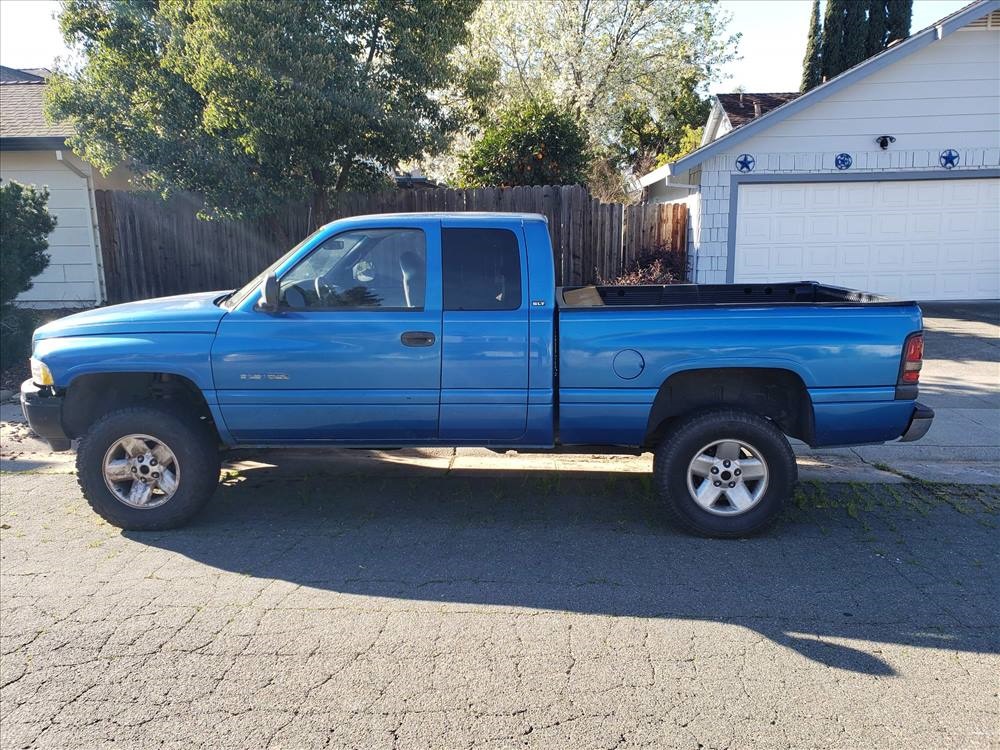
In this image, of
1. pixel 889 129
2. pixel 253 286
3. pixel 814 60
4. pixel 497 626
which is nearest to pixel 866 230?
Answer: pixel 889 129

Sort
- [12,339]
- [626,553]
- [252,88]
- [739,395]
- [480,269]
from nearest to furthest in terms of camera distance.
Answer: [626,553] → [480,269] → [739,395] → [252,88] → [12,339]

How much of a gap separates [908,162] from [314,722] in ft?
43.0

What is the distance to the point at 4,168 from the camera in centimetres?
1362

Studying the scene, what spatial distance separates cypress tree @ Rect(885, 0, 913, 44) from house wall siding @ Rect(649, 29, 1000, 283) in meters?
9.63

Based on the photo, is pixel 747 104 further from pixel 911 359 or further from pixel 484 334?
pixel 484 334

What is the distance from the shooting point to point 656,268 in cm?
1312

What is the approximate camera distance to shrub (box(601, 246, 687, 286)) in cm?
1309

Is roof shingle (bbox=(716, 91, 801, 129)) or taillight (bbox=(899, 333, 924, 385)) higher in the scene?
roof shingle (bbox=(716, 91, 801, 129))

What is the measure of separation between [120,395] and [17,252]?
511 centimetres

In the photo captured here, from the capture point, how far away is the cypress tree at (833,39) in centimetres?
2066

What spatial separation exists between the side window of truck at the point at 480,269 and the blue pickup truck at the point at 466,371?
1 centimetres

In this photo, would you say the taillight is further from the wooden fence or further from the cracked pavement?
the wooden fence

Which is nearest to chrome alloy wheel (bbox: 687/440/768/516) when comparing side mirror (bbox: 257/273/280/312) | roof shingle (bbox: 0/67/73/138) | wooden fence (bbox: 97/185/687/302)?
side mirror (bbox: 257/273/280/312)

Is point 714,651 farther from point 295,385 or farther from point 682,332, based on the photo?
point 295,385
